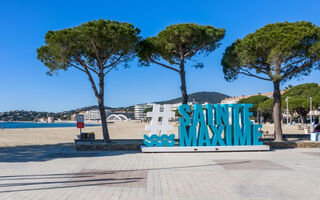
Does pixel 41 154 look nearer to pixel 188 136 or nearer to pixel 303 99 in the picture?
pixel 188 136

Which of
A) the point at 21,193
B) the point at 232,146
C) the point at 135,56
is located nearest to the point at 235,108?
the point at 232,146

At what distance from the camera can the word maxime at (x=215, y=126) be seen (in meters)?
16.4

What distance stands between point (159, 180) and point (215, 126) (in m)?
8.26

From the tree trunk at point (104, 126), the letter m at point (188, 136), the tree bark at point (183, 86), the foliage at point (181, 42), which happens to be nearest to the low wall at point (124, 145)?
the tree trunk at point (104, 126)

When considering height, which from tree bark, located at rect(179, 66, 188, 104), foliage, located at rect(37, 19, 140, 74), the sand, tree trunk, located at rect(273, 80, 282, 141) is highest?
foliage, located at rect(37, 19, 140, 74)

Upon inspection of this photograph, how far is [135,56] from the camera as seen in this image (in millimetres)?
19859

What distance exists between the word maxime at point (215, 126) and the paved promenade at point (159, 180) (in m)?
3.89

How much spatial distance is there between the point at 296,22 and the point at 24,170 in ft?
53.4

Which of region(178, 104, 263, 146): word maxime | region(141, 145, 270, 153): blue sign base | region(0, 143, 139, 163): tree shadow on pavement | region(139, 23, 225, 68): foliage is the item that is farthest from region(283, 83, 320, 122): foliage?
region(0, 143, 139, 163): tree shadow on pavement

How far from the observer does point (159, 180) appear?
8.85m

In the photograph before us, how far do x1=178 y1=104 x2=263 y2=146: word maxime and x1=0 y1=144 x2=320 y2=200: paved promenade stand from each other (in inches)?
153

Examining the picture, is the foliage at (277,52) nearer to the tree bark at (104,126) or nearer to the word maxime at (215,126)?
the word maxime at (215,126)

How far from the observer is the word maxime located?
16422 mm

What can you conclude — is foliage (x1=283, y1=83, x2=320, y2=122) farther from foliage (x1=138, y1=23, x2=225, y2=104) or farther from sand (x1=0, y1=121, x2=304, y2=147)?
foliage (x1=138, y1=23, x2=225, y2=104)
